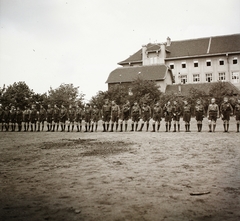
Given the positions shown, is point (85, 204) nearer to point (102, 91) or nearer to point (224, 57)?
point (102, 91)

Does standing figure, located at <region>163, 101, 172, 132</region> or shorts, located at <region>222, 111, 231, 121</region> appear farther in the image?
standing figure, located at <region>163, 101, 172, 132</region>

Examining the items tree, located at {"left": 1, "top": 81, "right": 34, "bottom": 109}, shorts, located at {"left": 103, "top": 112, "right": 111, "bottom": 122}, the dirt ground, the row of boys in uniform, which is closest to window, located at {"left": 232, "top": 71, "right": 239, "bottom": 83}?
the row of boys in uniform

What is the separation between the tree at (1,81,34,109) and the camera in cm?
2867

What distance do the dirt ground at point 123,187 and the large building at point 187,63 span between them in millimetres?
41140

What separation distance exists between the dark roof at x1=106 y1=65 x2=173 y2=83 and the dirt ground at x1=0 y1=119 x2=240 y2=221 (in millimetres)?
40931

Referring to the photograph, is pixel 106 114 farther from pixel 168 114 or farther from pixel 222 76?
pixel 222 76

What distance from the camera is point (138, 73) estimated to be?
49.1m

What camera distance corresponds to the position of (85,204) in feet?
13.1

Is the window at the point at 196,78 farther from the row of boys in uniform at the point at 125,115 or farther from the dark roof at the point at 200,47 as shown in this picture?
the row of boys in uniform at the point at 125,115

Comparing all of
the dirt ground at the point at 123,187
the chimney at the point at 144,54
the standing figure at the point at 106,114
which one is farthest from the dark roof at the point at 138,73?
the dirt ground at the point at 123,187

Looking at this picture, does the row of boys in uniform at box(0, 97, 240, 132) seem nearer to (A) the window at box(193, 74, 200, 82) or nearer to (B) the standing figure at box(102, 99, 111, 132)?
(B) the standing figure at box(102, 99, 111, 132)

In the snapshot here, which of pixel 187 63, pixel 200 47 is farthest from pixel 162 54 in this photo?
pixel 200 47

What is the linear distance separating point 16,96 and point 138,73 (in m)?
24.9

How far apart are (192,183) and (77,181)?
2.22 m
